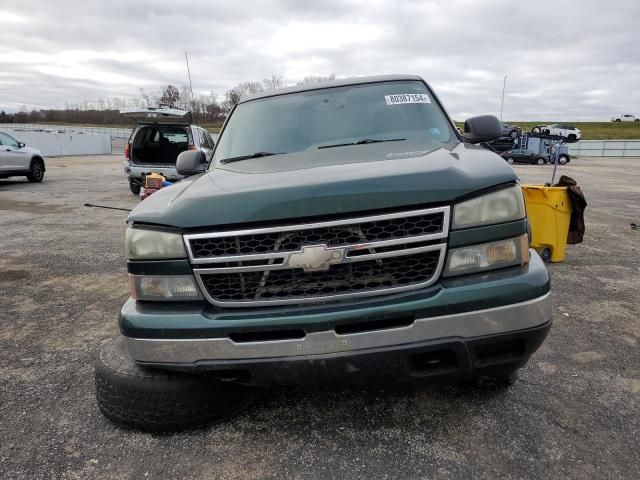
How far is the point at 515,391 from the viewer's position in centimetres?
272

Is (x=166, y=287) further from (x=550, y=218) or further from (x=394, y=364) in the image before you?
(x=550, y=218)

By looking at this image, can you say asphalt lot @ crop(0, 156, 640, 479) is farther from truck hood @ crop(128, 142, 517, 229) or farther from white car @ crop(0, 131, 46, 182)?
white car @ crop(0, 131, 46, 182)

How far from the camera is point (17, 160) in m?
14.9

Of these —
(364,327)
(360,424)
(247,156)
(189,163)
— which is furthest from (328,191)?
(189,163)

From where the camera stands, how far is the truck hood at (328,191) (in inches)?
77.0

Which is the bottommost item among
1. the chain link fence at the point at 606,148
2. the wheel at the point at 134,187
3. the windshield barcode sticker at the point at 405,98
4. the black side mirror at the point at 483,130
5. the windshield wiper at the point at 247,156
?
the chain link fence at the point at 606,148

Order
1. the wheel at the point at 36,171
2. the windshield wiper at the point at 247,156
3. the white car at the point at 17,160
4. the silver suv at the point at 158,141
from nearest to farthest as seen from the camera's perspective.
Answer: the windshield wiper at the point at 247,156, the silver suv at the point at 158,141, the white car at the point at 17,160, the wheel at the point at 36,171

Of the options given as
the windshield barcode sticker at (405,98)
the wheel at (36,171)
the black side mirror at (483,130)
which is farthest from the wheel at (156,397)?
the wheel at (36,171)

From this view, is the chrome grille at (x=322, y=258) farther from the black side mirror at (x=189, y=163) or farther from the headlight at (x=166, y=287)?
the black side mirror at (x=189, y=163)

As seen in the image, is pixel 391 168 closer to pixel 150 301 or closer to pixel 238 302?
pixel 238 302

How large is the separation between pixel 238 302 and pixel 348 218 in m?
0.59

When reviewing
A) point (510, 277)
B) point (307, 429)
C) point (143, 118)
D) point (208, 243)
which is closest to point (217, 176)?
point (208, 243)

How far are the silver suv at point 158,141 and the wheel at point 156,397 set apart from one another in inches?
332

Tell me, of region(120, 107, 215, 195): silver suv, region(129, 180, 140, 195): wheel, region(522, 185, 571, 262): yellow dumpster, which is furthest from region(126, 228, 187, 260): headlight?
region(129, 180, 140, 195): wheel
